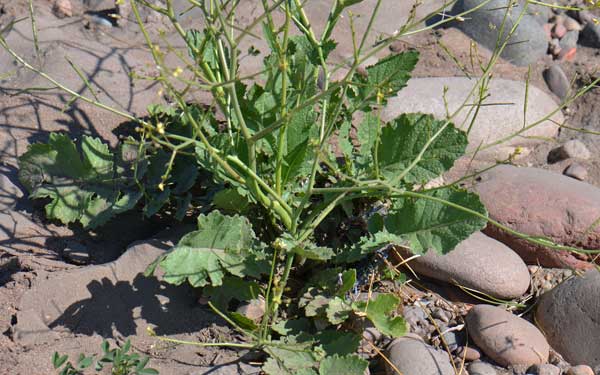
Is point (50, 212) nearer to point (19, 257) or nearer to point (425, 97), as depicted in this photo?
point (19, 257)

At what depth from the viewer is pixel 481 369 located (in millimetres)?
2664

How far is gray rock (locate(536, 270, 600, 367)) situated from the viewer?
8.93 ft

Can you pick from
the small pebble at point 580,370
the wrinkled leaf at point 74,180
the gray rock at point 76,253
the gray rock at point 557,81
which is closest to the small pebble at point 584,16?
the gray rock at point 557,81

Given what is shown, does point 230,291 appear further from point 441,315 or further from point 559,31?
point 559,31

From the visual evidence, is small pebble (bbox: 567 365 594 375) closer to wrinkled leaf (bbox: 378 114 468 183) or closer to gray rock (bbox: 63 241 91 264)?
wrinkled leaf (bbox: 378 114 468 183)

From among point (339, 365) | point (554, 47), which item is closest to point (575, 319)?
point (339, 365)

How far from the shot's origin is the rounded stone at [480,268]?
2934 mm

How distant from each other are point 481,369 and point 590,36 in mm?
2608

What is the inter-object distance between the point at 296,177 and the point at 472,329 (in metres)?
0.88

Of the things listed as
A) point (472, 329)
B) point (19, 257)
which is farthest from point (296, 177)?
point (19, 257)

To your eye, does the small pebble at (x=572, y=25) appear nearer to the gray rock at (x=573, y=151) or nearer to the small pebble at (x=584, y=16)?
the small pebble at (x=584, y=16)

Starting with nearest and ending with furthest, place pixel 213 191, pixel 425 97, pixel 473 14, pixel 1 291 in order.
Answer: pixel 1 291 → pixel 213 191 → pixel 425 97 → pixel 473 14

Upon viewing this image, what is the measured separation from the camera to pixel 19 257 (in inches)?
106

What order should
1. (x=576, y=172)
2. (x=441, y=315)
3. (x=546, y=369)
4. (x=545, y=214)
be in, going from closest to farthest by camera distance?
(x=546, y=369) → (x=441, y=315) → (x=545, y=214) → (x=576, y=172)
